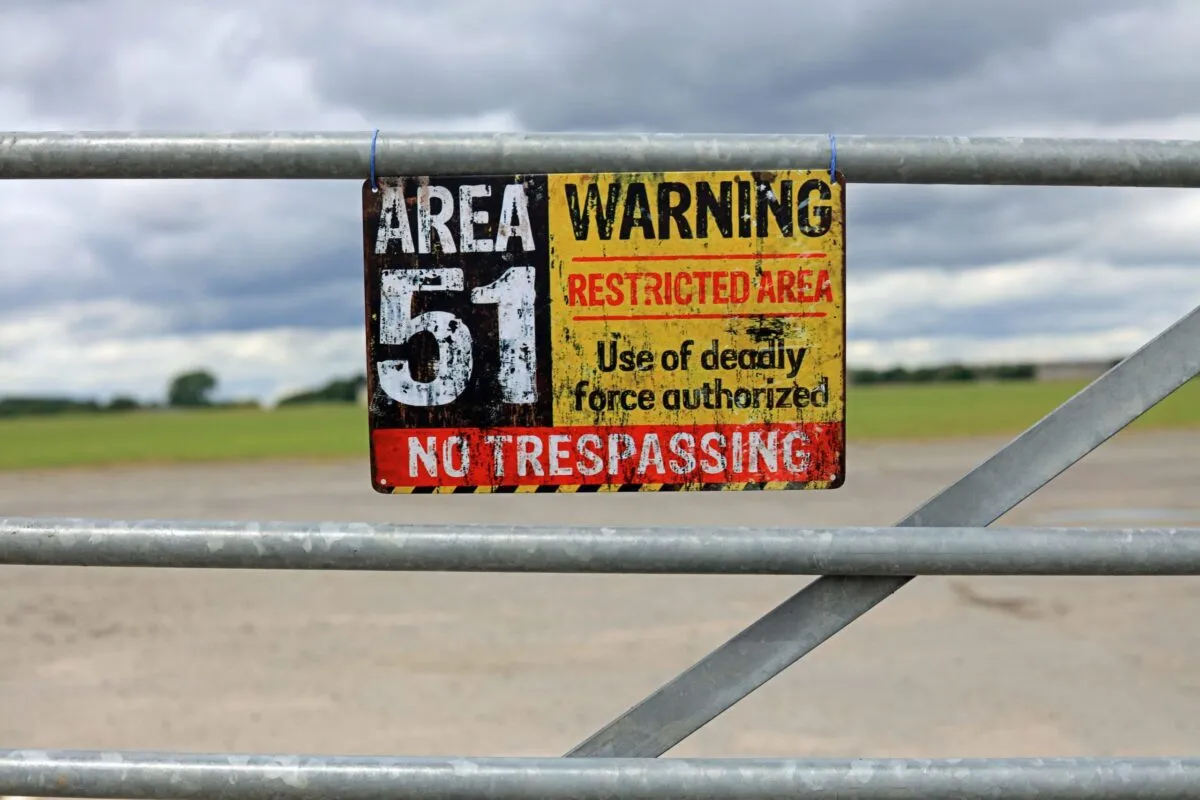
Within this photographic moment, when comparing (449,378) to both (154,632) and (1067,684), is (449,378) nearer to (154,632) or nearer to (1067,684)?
(1067,684)

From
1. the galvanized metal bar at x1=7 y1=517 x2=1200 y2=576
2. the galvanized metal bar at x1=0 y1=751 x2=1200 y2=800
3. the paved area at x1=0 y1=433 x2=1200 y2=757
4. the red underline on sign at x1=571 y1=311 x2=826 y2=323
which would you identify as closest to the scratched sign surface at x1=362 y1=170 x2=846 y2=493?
the red underline on sign at x1=571 y1=311 x2=826 y2=323

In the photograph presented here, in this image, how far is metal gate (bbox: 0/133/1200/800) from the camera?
1398 mm

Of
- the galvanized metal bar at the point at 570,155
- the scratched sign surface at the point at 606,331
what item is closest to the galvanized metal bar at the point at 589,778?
the scratched sign surface at the point at 606,331

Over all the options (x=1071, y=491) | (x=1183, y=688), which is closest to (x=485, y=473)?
(x=1183, y=688)

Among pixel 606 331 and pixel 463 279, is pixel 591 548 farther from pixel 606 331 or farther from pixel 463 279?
pixel 463 279

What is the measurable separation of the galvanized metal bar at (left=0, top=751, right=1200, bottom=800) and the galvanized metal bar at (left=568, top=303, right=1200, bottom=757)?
0.10 metres

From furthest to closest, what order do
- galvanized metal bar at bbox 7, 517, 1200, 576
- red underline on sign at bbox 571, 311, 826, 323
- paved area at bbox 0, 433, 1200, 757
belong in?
paved area at bbox 0, 433, 1200, 757
red underline on sign at bbox 571, 311, 826, 323
galvanized metal bar at bbox 7, 517, 1200, 576

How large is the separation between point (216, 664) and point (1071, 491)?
843cm

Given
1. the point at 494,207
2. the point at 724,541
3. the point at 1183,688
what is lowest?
the point at 1183,688

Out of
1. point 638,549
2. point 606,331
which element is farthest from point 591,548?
point 606,331

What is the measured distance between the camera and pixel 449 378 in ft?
4.97

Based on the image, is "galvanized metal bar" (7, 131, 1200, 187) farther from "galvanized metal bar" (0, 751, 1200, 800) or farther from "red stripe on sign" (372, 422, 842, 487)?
"galvanized metal bar" (0, 751, 1200, 800)

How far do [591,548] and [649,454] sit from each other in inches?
7.7

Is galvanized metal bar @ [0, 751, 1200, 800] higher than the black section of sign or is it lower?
lower
